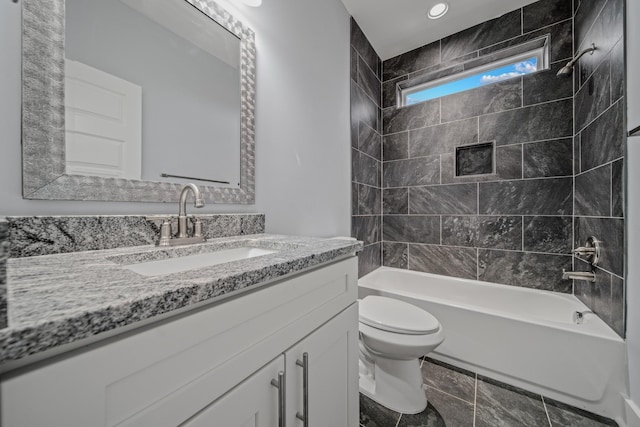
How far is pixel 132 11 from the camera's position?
89cm

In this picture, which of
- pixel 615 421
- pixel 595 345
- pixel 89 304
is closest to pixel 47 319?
pixel 89 304

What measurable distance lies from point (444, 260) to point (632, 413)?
1.30m

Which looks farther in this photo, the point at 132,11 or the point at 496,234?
the point at 496,234

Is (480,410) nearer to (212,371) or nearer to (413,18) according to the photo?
(212,371)

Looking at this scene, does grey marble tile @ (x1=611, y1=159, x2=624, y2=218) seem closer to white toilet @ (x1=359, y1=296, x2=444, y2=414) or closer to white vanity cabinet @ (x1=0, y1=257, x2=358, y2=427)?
white toilet @ (x1=359, y1=296, x2=444, y2=414)

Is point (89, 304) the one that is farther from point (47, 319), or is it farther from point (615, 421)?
point (615, 421)

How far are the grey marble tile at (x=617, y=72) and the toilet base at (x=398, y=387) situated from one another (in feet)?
5.82

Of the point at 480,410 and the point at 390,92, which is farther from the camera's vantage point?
the point at 390,92

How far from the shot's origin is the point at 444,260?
91.1 inches

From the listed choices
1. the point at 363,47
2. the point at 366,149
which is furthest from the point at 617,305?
the point at 363,47

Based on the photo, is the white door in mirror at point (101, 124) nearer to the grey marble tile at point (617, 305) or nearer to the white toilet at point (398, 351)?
the white toilet at point (398, 351)

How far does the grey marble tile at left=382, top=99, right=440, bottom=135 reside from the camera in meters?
2.36

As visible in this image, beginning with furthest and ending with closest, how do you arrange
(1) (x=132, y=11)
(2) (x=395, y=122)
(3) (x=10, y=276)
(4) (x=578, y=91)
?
1. (2) (x=395, y=122)
2. (4) (x=578, y=91)
3. (1) (x=132, y=11)
4. (3) (x=10, y=276)

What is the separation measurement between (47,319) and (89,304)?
0.17 feet
